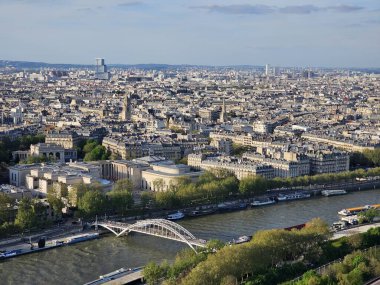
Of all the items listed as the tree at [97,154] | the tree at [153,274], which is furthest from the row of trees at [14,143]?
the tree at [153,274]

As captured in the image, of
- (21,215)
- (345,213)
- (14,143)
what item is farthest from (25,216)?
(14,143)

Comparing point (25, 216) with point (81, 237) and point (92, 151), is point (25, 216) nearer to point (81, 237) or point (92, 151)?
point (81, 237)

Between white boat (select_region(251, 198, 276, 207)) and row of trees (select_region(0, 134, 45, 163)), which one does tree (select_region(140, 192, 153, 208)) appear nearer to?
white boat (select_region(251, 198, 276, 207))

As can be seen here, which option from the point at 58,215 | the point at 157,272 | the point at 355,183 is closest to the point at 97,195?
the point at 58,215

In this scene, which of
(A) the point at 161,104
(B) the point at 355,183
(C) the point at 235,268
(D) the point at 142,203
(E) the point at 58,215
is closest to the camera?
(C) the point at 235,268

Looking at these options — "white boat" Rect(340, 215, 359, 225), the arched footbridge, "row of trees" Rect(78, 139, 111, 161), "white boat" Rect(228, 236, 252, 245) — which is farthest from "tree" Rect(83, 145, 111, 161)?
"white boat" Rect(228, 236, 252, 245)

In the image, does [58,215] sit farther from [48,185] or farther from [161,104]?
[161,104]
